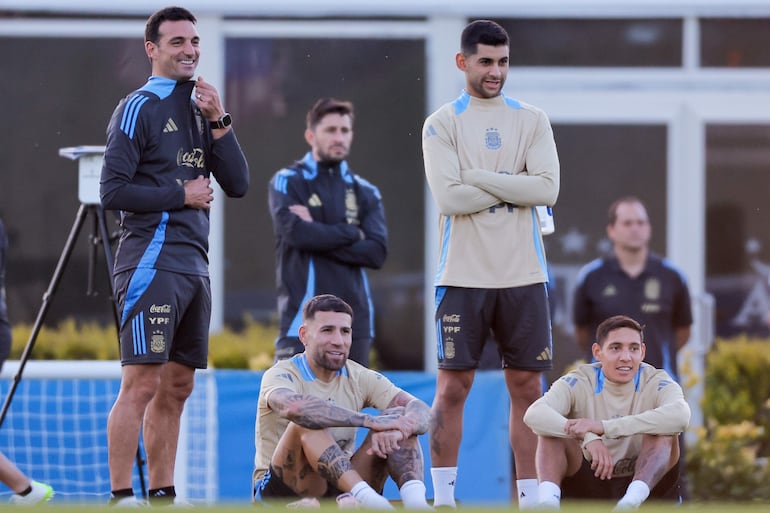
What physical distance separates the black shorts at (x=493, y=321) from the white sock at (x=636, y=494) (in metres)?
0.75

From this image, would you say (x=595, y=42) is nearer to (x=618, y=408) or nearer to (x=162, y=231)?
(x=618, y=408)

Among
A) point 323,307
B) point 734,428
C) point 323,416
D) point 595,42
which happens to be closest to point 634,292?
point 734,428

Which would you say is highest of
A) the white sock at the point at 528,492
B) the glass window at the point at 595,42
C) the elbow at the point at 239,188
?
the glass window at the point at 595,42

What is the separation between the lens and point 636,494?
20.1 feet

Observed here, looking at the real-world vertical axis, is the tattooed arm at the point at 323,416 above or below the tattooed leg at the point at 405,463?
above

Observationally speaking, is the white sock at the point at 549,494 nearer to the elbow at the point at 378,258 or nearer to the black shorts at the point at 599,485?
the black shorts at the point at 599,485

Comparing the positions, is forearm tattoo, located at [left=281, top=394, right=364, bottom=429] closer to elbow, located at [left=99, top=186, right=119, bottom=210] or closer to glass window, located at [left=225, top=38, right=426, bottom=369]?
elbow, located at [left=99, top=186, right=119, bottom=210]

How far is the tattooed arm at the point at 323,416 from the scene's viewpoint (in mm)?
6211

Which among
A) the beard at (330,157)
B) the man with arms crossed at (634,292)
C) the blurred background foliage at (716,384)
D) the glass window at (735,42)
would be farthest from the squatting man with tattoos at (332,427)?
the glass window at (735,42)

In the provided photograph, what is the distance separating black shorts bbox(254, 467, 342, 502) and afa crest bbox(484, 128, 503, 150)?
→ 173 cm

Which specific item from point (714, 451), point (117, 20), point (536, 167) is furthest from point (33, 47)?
point (714, 451)

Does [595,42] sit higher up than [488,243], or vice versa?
[595,42]

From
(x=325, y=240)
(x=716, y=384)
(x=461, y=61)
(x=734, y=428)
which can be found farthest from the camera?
(x=716, y=384)

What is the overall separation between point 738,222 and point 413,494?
16.9 ft
